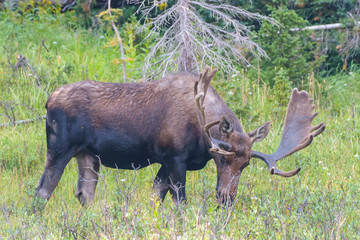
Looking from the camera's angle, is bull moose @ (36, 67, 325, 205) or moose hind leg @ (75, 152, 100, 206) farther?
moose hind leg @ (75, 152, 100, 206)

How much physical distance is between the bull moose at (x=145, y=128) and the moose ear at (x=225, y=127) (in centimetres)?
20

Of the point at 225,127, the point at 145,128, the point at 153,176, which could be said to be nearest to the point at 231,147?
the point at 225,127

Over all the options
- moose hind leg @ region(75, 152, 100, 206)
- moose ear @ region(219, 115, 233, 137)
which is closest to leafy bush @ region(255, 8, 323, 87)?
moose ear @ region(219, 115, 233, 137)

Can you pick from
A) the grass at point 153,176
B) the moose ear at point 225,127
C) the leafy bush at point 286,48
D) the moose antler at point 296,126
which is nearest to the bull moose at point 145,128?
the moose antler at point 296,126

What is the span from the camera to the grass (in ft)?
17.6

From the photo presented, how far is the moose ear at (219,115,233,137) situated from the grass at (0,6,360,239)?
636 mm

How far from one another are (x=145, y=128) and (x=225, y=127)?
1015 millimetres

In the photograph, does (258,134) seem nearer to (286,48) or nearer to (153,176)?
(153,176)

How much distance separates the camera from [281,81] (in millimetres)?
10016

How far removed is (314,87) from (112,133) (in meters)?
4.67

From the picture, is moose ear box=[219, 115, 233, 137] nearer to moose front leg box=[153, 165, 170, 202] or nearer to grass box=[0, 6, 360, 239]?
grass box=[0, 6, 360, 239]

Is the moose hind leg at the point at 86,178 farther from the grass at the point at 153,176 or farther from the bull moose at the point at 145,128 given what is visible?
the grass at the point at 153,176

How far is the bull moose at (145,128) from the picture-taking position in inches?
264

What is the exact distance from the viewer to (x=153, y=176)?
787 cm
